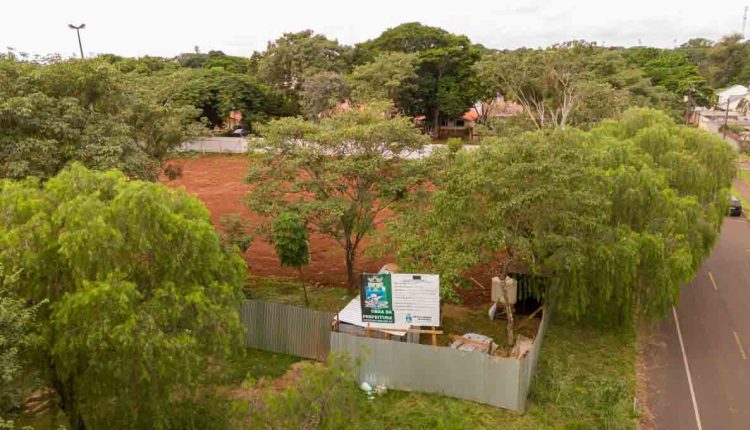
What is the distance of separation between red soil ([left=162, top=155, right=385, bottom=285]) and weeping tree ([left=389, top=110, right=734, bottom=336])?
633 centimetres

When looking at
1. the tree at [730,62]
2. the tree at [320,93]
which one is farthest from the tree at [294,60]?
the tree at [730,62]

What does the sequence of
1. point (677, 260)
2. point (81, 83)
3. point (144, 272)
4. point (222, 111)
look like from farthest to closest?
point (222, 111)
point (81, 83)
point (677, 260)
point (144, 272)

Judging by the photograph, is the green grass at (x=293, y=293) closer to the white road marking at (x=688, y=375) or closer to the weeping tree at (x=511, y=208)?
the weeping tree at (x=511, y=208)

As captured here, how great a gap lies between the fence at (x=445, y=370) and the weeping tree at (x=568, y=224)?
1.61m

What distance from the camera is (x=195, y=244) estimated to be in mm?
10648

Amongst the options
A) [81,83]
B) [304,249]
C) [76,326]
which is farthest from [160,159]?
[76,326]

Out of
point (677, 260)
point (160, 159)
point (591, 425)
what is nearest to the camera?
point (591, 425)

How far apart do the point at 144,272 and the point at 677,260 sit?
44.0 ft

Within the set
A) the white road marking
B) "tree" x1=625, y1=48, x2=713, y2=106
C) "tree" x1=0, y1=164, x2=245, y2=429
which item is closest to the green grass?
"tree" x1=0, y1=164, x2=245, y2=429

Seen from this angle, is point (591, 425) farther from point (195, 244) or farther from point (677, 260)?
point (195, 244)

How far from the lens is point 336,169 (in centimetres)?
1844

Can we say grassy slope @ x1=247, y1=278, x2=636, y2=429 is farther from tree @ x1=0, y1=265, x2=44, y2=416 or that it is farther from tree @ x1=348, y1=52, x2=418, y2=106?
tree @ x1=348, y1=52, x2=418, y2=106

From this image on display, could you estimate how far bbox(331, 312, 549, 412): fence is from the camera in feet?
44.4

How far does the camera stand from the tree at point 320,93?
45688 mm
